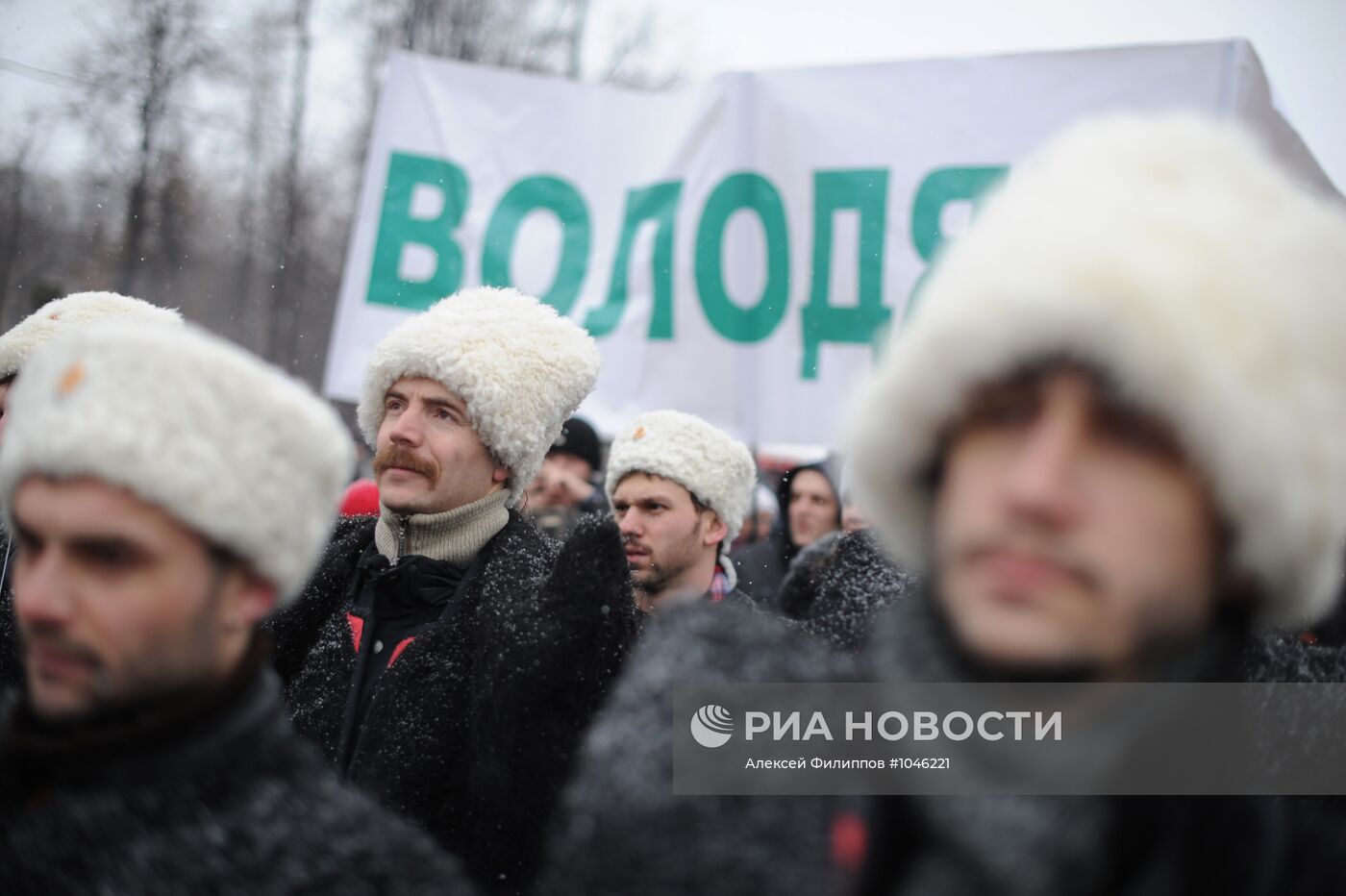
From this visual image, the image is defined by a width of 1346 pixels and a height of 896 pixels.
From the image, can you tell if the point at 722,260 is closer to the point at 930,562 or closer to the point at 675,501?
the point at 675,501

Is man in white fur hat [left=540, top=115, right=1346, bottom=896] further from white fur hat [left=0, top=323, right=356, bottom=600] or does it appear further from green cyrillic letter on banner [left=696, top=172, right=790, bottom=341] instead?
green cyrillic letter on banner [left=696, top=172, right=790, bottom=341]

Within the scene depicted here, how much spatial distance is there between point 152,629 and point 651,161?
4.17 metres

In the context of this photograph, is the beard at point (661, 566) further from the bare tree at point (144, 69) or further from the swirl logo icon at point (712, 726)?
the bare tree at point (144, 69)

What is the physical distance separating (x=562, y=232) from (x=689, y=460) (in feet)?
6.24

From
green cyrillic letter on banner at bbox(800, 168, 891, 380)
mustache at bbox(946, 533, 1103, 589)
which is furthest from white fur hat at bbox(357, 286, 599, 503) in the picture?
mustache at bbox(946, 533, 1103, 589)

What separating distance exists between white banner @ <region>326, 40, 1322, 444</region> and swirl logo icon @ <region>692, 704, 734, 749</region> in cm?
316

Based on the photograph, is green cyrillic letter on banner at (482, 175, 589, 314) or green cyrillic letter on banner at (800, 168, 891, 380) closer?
green cyrillic letter on banner at (800, 168, 891, 380)

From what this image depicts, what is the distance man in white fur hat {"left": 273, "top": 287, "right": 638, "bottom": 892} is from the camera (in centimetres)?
213

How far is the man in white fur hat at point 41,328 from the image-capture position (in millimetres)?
2861

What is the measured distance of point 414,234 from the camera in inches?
205

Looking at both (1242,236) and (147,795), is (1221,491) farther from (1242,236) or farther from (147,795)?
(147,795)

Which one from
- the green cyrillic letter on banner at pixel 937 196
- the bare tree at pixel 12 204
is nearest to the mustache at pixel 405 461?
the green cyrillic letter on banner at pixel 937 196

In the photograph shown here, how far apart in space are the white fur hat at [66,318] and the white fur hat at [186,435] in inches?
72.1

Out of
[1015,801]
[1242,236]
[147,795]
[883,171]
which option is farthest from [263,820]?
[883,171]
